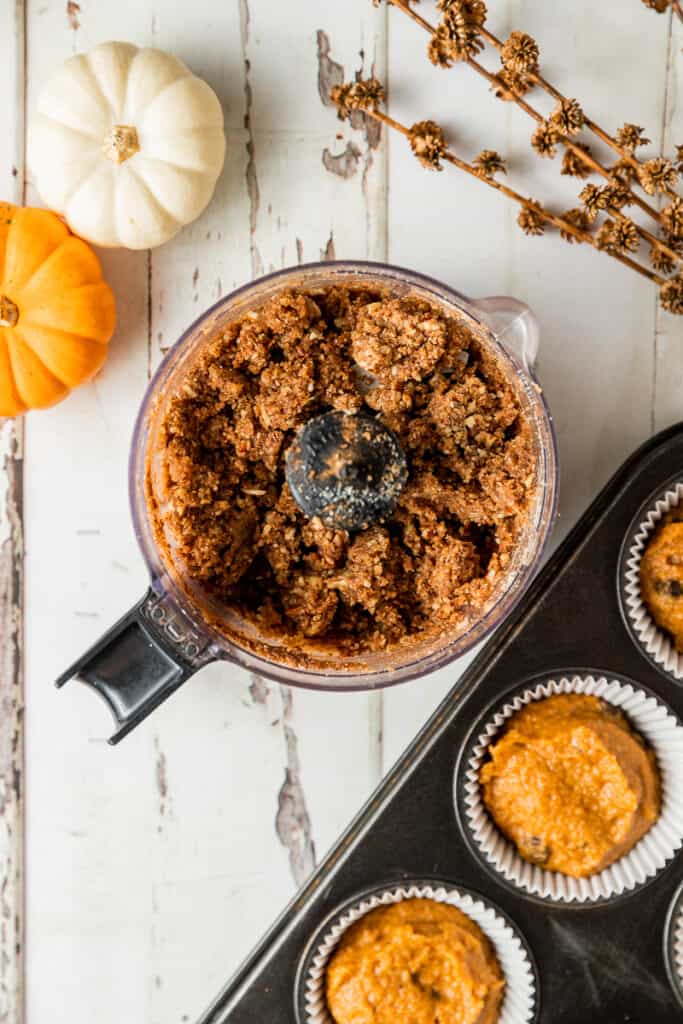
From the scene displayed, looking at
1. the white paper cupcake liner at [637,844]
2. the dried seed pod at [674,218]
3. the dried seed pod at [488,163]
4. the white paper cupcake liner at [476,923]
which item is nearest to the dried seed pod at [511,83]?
the dried seed pod at [488,163]

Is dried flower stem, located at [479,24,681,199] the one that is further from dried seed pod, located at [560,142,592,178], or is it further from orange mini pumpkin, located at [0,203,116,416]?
orange mini pumpkin, located at [0,203,116,416]

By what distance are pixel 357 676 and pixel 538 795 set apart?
45 cm

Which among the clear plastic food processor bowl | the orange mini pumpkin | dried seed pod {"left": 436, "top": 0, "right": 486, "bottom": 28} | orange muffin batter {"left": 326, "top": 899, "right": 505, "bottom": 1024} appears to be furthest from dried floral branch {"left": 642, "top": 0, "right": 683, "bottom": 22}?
orange muffin batter {"left": 326, "top": 899, "right": 505, "bottom": 1024}

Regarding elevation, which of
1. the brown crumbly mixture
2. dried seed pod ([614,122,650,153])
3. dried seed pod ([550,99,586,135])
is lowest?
the brown crumbly mixture

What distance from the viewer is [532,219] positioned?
2135 millimetres

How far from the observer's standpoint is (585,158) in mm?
2037

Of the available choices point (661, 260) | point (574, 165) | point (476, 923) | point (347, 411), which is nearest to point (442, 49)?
point (574, 165)

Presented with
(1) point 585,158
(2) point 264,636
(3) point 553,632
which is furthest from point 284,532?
(1) point 585,158

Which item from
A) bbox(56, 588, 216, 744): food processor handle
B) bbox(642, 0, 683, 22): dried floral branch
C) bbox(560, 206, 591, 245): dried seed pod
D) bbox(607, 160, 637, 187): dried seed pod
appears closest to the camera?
bbox(56, 588, 216, 744): food processor handle

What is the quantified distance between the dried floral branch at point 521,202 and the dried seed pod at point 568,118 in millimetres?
133

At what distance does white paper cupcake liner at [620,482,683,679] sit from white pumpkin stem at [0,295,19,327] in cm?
119

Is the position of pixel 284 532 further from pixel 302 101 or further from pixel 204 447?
pixel 302 101

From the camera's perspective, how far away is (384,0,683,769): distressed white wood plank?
220cm

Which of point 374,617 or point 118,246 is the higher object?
point 118,246
